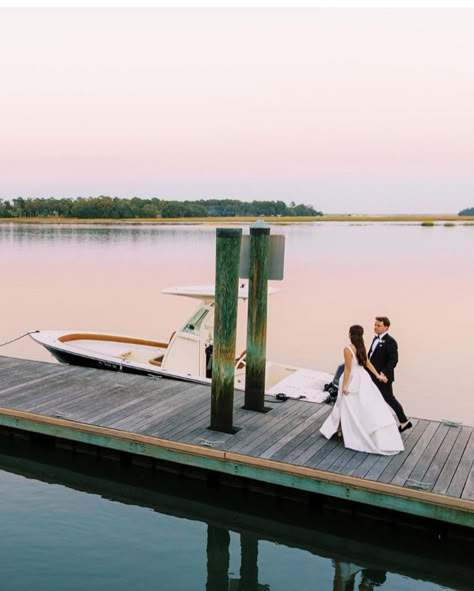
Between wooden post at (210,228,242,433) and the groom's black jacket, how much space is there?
1.96 metres

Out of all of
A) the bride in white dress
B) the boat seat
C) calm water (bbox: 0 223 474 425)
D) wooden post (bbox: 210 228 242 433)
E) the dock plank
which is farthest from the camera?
calm water (bbox: 0 223 474 425)

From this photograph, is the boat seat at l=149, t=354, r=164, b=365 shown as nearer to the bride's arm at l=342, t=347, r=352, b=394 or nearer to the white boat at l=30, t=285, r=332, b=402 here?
the white boat at l=30, t=285, r=332, b=402

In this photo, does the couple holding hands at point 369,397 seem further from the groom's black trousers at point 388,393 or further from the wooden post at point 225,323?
the wooden post at point 225,323

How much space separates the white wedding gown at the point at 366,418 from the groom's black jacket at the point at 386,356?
0.38m

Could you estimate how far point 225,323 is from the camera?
915 cm

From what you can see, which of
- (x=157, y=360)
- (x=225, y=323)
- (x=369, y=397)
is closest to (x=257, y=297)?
(x=225, y=323)

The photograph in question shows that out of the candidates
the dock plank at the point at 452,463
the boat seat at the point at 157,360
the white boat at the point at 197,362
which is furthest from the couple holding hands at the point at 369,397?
the boat seat at the point at 157,360

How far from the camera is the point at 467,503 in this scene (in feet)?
24.1

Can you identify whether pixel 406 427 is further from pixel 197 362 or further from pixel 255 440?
pixel 197 362

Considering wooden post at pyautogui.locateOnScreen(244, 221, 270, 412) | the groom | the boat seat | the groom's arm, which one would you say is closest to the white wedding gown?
the groom

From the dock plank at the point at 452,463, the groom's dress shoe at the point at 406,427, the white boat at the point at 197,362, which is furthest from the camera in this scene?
the white boat at the point at 197,362

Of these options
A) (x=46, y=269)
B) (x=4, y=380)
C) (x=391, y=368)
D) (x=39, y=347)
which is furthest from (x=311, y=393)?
(x=46, y=269)

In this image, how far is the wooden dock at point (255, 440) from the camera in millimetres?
7766

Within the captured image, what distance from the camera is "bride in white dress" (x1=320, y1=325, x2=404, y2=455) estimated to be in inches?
335
